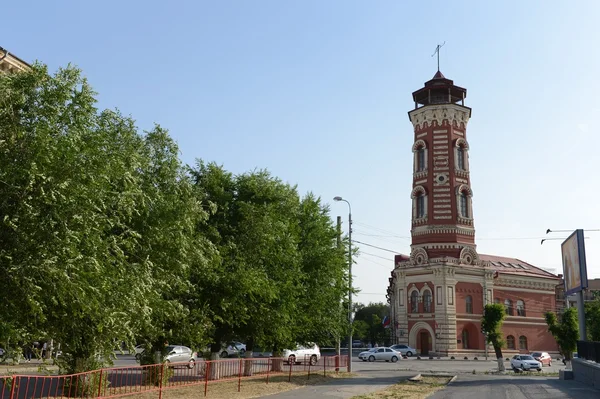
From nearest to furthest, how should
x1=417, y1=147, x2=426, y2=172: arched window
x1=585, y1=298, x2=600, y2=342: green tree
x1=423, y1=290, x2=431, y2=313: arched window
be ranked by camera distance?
x1=585, y1=298, x2=600, y2=342: green tree
x1=423, y1=290, x2=431, y2=313: arched window
x1=417, y1=147, x2=426, y2=172: arched window

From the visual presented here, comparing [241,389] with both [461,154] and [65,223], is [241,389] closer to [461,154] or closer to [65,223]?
[65,223]

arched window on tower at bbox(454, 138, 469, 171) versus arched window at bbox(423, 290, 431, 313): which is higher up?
arched window on tower at bbox(454, 138, 469, 171)

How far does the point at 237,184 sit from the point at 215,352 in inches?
299

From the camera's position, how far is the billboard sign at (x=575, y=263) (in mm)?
26750

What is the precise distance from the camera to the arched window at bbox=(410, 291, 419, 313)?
60.1 m

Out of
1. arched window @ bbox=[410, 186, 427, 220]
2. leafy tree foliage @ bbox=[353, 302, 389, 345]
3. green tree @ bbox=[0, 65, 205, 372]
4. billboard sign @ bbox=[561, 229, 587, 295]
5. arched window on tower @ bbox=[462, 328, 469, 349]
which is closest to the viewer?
green tree @ bbox=[0, 65, 205, 372]

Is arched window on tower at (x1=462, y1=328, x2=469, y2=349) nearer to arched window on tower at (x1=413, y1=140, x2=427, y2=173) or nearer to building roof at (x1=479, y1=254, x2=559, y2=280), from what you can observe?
building roof at (x1=479, y1=254, x2=559, y2=280)

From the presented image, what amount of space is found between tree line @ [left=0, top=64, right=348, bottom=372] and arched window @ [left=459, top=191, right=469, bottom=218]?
3486 centimetres

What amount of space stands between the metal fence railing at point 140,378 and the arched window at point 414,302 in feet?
102

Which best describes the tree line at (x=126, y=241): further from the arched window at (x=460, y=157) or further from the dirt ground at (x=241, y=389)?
the arched window at (x=460, y=157)

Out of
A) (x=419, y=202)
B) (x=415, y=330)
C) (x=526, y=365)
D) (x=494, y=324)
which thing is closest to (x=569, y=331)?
(x=494, y=324)

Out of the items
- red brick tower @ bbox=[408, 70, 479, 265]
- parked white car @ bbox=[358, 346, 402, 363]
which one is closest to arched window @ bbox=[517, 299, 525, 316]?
red brick tower @ bbox=[408, 70, 479, 265]

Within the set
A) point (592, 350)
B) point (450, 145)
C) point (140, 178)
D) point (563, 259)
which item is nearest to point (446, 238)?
point (450, 145)

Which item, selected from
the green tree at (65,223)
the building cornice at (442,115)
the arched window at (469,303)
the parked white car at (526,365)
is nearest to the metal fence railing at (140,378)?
the green tree at (65,223)
